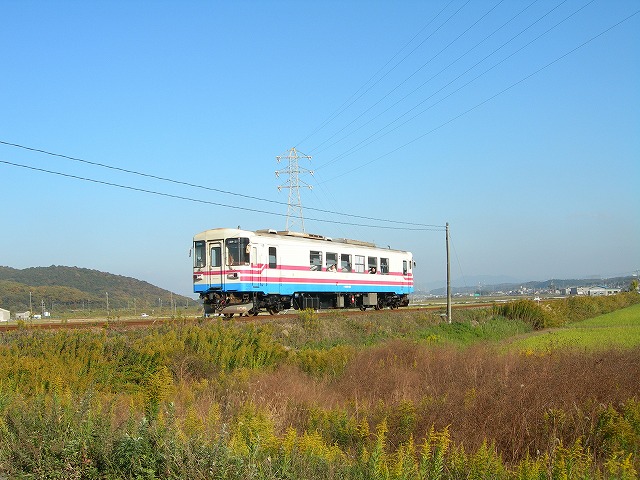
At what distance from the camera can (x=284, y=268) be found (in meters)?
25.3

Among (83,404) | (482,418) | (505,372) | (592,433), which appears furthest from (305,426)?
(505,372)

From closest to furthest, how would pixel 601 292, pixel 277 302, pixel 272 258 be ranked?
pixel 272 258
pixel 277 302
pixel 601 292

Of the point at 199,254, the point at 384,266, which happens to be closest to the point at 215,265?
the point at 199,254

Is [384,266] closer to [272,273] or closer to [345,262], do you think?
[345,262]

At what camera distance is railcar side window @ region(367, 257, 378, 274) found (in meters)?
31.1

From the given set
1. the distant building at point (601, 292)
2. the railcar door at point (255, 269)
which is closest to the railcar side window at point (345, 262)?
the railcar door at point (255, 269)

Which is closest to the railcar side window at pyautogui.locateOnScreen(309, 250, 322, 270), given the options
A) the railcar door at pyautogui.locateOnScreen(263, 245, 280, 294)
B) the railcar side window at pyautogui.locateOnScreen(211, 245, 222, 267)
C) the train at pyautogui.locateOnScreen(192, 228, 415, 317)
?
the train at pyautogui.locateOnScreen(192, 228, 415, 317)

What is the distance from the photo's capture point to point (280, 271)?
25109 millimetres

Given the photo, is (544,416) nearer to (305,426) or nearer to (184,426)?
(305,426)

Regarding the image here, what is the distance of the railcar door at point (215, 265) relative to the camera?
936 inches

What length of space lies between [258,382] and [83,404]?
4896 mm

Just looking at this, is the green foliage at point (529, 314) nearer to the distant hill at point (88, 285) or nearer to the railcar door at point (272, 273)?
the railcar door at point (272, 273)

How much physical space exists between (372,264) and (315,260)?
509 centimetres

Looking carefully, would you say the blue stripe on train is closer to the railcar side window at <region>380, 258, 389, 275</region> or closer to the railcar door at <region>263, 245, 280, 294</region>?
the railcar door at <region>263, 245, 280, 294</region>
